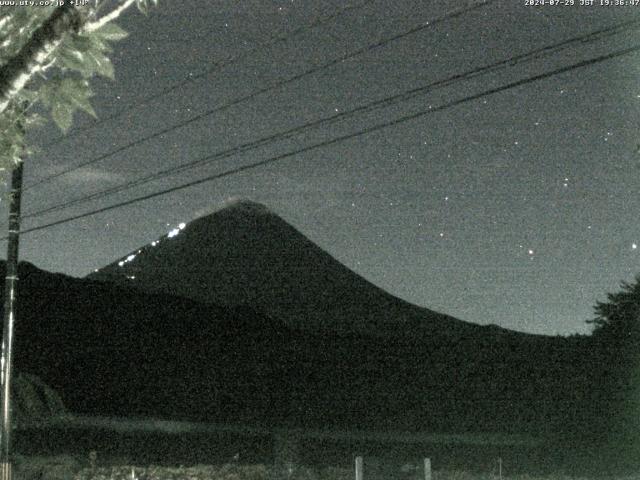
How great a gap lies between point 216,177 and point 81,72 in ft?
31.9

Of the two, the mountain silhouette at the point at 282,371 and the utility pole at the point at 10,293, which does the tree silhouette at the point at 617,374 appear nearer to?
the mountain silhouette at the point at 282,371

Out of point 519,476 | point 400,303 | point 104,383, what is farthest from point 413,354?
point 400,303

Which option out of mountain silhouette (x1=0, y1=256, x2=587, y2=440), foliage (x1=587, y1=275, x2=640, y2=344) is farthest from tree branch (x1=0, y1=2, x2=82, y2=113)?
foliage (x1=587, y1=275, x2=640, y2=344)

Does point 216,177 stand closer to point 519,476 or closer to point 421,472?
point 421,472

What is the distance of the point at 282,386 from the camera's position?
A: 61969 millimetres

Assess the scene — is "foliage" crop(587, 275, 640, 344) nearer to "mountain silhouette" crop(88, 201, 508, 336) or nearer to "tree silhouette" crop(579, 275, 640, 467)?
"tree silhouette" crop(579, 275, 640, 467)

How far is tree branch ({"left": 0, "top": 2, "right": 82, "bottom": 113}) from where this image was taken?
5.83 meters

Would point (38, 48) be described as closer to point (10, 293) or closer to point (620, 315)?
point (10, 293)

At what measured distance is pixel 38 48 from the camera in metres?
5.88

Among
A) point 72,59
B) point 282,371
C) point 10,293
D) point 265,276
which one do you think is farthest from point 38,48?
point 265,276

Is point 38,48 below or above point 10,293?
below

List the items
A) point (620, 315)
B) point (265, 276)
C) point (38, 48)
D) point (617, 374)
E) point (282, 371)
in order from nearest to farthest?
1. point (38, 48)
2. point (617, 374)
3. point (620, 315)
4. point (282, 371)
5. point (265, 276)

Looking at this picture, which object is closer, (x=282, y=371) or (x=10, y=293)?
(x=10, y=293)

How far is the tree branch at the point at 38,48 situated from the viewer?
583cm
